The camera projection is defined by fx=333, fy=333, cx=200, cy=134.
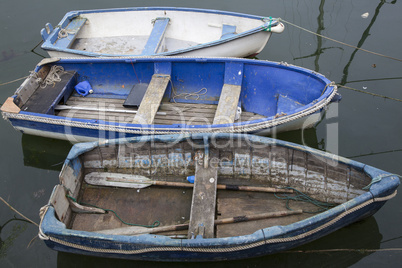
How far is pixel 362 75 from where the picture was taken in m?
8.48

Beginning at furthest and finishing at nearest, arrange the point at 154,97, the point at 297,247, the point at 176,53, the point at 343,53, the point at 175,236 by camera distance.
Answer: the point at 343,53, the point at 176,53, the point at 154,97, the point at 297,247, the point at 175,236

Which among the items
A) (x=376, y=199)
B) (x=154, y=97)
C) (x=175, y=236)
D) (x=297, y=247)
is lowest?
(x=297, y=247)

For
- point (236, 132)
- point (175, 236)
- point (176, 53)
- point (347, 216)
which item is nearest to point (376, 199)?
point (347, 216)

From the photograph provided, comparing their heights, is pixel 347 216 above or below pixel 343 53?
below

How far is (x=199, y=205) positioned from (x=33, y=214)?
10.6 feet

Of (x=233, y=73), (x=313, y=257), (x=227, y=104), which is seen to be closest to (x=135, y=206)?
(x=227, y=104)

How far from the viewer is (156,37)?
8.23m

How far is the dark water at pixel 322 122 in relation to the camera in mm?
5438

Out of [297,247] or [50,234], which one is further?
[297,247]

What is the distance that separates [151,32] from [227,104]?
3306 millimetres

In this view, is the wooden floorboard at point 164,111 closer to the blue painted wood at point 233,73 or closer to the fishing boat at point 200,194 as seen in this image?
the blue painted wood at point 233,73

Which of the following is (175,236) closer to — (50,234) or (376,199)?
(50,234)

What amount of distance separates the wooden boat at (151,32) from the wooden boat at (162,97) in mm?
670

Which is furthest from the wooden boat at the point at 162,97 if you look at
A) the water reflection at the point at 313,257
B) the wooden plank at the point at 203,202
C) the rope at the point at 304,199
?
the water reflection at the point at 313,257
